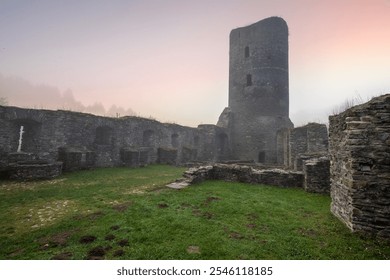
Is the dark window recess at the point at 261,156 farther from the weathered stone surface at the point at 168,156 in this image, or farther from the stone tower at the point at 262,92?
the weathered stone surface at the point at 168,156

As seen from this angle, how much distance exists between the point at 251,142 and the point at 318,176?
53.4ft

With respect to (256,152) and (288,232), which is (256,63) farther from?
(288,232)

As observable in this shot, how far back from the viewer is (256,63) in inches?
949

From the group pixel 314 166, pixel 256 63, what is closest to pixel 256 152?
pixel 256 63

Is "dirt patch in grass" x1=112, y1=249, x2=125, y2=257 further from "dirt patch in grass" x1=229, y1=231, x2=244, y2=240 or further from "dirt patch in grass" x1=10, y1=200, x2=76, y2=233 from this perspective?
"dirt patch in grass" x1=10, y1=200, x2=76, y2=233

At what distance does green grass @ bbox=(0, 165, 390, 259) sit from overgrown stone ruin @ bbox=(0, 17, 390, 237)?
0.87m

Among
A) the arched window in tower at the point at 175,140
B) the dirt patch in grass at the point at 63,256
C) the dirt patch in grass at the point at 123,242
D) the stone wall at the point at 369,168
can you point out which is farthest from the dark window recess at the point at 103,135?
the stone wall at the point at 369,168

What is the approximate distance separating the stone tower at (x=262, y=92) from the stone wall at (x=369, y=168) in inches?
756

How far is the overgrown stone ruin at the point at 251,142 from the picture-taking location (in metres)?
4.31

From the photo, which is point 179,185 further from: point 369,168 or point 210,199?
point 369,168

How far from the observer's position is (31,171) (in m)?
9.80

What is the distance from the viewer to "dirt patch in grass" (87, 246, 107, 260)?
3.37m

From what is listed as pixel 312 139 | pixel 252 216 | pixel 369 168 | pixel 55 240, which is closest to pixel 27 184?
pixel 55 240

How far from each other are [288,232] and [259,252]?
3.82 feet
